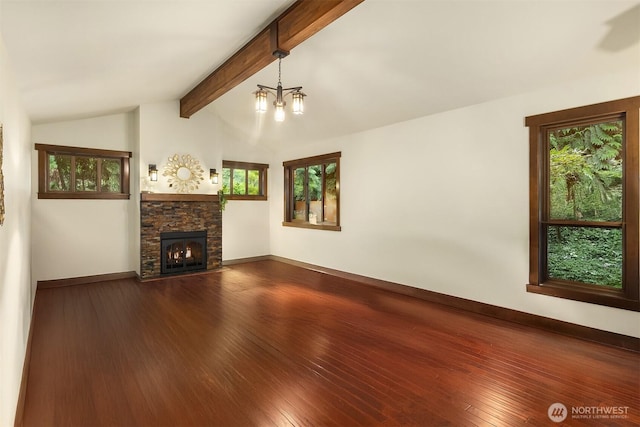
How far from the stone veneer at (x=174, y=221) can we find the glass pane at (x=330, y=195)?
7.26ft

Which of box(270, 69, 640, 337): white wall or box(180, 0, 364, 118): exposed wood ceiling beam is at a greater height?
box(180, 0, 364, 118): exposed wood ceiling beam

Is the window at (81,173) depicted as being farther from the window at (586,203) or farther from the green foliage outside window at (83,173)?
the window at (586,203)

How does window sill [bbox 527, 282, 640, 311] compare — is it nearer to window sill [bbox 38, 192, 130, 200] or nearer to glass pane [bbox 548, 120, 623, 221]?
glass pane [bbox 548, 120, 623, 221]

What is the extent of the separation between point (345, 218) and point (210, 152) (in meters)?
3.07

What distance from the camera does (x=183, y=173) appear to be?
6.27 m

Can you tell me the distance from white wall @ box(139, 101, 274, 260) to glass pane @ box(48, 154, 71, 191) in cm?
115

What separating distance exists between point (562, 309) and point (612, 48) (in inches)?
99.5

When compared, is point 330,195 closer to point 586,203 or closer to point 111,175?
point 586,203

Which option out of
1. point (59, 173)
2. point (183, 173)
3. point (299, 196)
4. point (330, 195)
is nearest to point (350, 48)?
point (330, 195)

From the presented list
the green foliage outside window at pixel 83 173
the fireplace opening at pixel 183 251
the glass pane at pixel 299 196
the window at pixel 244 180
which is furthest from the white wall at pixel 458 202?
the green foliage outside window at pixel 83 173

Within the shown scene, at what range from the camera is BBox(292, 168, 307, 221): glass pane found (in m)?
7.11

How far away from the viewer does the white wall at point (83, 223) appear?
17.3 ft

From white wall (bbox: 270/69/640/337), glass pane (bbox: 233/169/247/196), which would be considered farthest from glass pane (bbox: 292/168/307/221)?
white wall (bbox: 270/69/640/337)

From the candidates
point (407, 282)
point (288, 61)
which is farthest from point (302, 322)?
point (288, 61)
